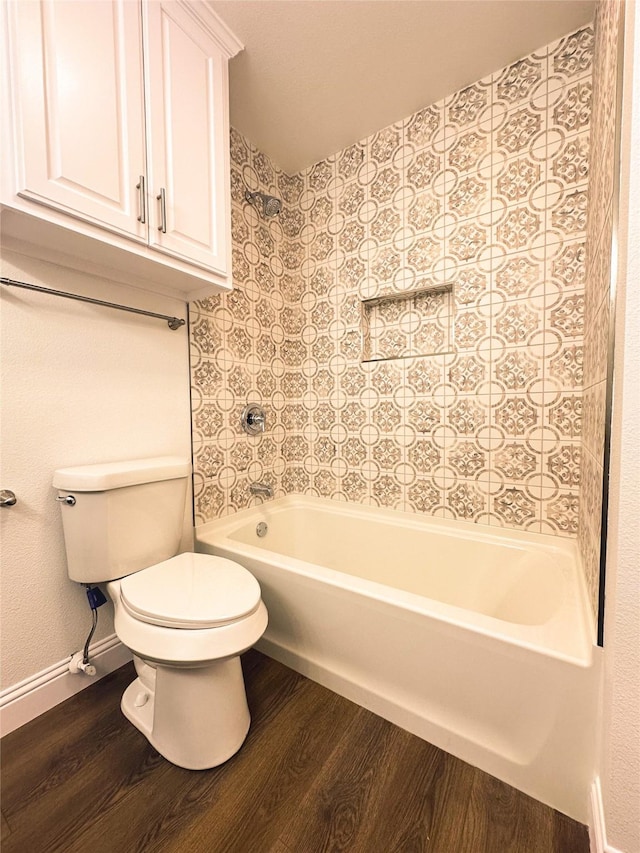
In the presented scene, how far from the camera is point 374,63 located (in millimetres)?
1385

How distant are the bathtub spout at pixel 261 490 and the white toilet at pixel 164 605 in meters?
0.59

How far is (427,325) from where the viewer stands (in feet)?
5.38

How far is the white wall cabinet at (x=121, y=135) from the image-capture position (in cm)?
85

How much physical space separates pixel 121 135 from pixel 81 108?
104mm

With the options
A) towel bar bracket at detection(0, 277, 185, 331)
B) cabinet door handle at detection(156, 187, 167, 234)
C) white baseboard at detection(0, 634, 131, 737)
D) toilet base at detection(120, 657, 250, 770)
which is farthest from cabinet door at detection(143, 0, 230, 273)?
white baseboard at detection(0, 634, 131, 737)

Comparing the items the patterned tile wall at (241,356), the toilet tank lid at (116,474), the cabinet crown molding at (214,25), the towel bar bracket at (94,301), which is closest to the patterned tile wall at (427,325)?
the patterned tile wall at (241,356)

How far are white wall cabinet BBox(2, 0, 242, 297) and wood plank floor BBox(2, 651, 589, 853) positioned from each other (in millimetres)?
1503

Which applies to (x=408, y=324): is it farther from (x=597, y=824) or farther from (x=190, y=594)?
(x=597, y=824)

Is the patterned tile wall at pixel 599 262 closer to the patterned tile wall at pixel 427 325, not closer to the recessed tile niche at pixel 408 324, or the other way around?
the patterned tile wall at pixel 427 325

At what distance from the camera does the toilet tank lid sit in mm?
1089

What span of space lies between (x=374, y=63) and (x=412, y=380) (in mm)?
1295

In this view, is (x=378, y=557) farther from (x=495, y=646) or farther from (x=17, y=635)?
(x=17, y=635)

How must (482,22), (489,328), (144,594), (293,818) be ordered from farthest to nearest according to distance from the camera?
1. (489,328)
2. (482,22)
3. (144,594)
4. (293,818)

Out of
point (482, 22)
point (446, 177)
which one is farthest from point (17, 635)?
point (482, 22)
